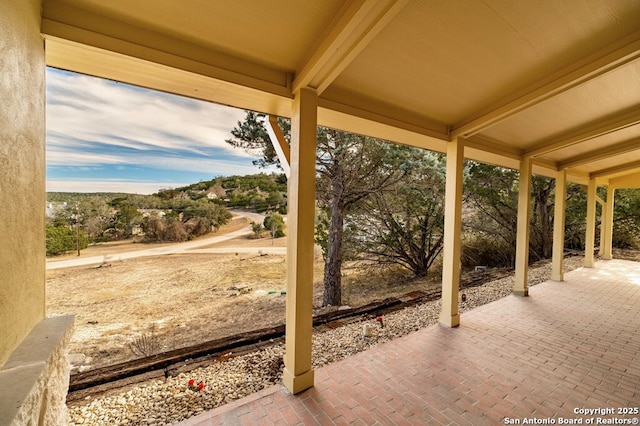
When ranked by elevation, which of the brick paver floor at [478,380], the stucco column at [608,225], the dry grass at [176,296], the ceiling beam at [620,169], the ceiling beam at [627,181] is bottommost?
the dry grass at [176,296]

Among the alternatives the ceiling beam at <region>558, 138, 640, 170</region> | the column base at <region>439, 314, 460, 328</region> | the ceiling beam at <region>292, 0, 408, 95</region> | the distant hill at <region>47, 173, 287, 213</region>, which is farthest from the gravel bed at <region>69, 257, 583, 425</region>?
the ceiling beam at <region>558, 138, 640, 170</region>

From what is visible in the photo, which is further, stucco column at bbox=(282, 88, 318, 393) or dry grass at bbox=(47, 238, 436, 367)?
dry grass at bbox=(47, 238, 436, 367)

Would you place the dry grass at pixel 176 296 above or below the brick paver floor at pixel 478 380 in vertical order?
below

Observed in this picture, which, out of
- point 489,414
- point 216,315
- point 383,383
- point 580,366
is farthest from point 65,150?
point 580,366

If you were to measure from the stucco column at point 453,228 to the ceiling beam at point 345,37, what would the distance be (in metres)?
2.53

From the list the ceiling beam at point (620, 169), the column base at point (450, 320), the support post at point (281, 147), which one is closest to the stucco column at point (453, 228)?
the column base at point (450, 320)

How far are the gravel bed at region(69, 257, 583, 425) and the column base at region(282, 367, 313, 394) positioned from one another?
14.4 inches

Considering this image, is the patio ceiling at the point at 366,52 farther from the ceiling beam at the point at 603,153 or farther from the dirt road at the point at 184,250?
the dirt road at the point at 184,250

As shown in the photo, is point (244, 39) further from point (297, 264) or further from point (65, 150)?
point (65, 150)

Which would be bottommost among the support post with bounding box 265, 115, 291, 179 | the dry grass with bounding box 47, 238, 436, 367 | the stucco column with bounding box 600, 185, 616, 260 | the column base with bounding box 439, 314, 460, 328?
the dry grass with bounding box 47, 238, 436, 367

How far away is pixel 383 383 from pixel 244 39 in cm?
336

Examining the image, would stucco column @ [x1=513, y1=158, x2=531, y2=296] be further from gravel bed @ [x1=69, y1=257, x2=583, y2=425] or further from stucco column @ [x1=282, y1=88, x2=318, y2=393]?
stucco column @ [x1=282, y1=88, x2=318, y2=393]

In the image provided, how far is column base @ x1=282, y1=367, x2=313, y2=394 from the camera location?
7.79 feet

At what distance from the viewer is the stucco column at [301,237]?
2.36 meters
